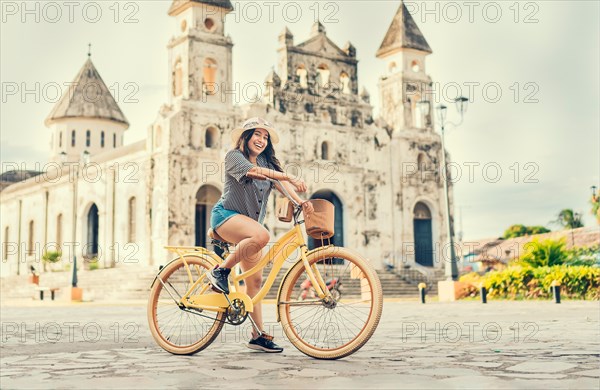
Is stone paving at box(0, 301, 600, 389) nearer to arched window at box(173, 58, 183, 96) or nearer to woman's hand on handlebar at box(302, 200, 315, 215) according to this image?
woman's hand on handlebar at box(302, 200, 315, 215)

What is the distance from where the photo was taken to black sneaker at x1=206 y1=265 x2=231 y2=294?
17.4 ft

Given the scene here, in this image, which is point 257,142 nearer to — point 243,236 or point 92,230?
point 243,236

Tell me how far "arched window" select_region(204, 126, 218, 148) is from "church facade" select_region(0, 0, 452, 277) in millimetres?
43

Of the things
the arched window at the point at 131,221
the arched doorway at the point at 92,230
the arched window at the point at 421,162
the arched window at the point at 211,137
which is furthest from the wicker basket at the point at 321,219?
the arched window at the point at 421,162

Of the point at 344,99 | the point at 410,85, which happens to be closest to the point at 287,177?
the point at 344,99

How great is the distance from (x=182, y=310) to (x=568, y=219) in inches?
2120

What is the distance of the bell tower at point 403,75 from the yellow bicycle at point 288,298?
3289 centimetres

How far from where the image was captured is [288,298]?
5.26 meters

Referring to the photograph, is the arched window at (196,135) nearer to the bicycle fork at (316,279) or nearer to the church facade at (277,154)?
the church facade at (277,154)

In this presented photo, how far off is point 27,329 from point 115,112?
37665mm

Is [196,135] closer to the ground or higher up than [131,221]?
higher up

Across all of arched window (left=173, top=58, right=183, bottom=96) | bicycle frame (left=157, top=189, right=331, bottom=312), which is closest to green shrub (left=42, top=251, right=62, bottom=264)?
arched window (left=173, top=58, right=183, bottom=96)

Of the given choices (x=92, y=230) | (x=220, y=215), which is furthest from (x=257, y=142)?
(x=92, y=230)

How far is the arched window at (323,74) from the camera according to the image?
35.9 metres
